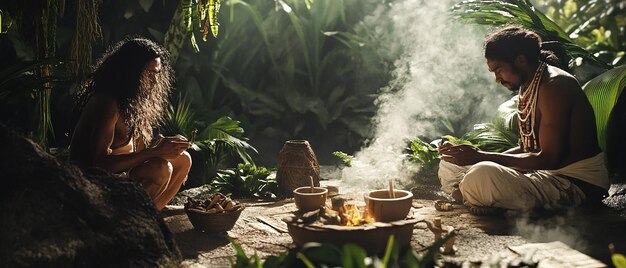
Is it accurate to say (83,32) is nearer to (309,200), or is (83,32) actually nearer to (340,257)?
(309,200)

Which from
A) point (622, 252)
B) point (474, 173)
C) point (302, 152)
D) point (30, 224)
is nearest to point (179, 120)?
point (302, 152)

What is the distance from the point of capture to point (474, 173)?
4.92 metres

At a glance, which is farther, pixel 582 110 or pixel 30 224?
pixel 582 110

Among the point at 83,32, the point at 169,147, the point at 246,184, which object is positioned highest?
the point at 83,32

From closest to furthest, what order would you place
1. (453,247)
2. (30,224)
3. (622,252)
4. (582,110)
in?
(30,224)
(622,252)
(453,247)
(582,110)

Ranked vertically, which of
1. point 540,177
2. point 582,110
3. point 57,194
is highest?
point 582,110

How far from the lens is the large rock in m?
2.81

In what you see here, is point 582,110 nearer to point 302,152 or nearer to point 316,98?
point 302,152

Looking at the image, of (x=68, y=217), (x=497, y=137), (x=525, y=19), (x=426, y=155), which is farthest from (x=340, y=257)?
(x=525, y=19)

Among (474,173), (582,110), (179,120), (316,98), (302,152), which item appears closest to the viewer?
(582,110)

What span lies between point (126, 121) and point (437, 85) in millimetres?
6887

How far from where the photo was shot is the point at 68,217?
10.0 feet

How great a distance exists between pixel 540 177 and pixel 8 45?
556 centimetres

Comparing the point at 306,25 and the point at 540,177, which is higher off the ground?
the point at 306,25
